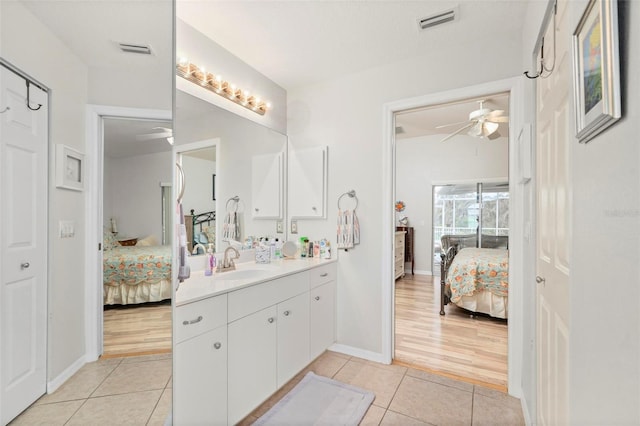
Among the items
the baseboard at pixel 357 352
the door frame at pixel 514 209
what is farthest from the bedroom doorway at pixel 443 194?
the door frame at pixel 514 209

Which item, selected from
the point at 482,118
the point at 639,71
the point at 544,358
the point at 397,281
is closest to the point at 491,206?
the point at 397,281

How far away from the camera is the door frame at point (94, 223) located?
637mm

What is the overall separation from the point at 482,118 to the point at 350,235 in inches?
96.7

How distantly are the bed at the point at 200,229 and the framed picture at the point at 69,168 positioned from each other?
1529mm

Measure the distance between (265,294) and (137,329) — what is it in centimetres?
116

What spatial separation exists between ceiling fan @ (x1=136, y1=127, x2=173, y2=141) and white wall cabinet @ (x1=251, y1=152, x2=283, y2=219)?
6.00ft

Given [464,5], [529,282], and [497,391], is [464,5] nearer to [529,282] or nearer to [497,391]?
[529,282]

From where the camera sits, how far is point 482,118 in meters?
3.70

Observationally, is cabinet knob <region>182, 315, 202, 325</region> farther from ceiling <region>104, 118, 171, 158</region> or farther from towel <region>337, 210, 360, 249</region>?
towel <region>337, 210, 360, 249</region>

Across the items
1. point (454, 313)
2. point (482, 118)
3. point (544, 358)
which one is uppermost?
point (482, 118)

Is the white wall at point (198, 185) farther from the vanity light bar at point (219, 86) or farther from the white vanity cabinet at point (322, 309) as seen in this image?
the white vanity cabinet at point (322, 309)

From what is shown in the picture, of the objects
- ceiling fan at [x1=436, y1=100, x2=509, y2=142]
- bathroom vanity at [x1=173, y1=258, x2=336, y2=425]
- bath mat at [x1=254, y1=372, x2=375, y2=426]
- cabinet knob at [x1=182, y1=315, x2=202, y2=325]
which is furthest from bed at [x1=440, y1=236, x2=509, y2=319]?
cabinet knob at [x1=182, y1=315, x2=202, y2=325]

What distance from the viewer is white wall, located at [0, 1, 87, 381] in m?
0.50

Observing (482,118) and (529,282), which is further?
(482,118)
